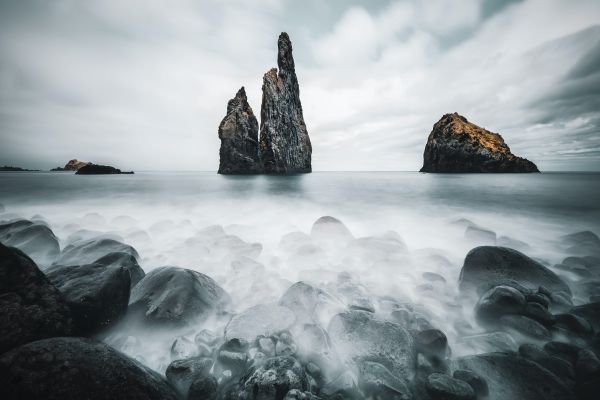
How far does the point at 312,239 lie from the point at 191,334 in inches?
170

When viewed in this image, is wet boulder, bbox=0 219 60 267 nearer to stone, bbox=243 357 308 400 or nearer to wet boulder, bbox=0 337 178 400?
wet boulder, bbox=0 337 178 400

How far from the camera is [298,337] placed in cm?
340

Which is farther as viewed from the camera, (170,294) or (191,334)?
(170,294)

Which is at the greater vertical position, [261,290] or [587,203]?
[587,203]

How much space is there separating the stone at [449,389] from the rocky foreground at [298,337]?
0.01 meters

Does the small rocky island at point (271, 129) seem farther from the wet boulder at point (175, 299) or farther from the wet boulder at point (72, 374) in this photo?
the wet boulder at point (72, 374)

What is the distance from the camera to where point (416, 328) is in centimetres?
346

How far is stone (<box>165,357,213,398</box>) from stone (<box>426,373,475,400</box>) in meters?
2.51

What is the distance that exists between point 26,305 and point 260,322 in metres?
2.67

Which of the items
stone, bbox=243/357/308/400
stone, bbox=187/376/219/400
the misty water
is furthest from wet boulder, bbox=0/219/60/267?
stone, bbox=243/357/308/400

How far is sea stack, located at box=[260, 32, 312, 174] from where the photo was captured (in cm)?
6003

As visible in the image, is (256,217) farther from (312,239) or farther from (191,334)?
(191,334)

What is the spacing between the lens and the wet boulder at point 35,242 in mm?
5699

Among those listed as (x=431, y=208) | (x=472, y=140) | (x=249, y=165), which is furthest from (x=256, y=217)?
(x=472, y=140)
